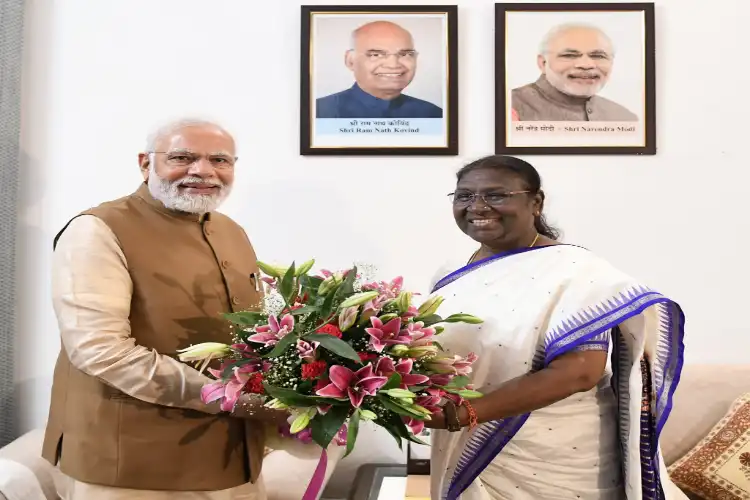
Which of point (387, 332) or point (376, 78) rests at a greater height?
point (376, 78)

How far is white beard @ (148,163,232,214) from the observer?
59.7 inches

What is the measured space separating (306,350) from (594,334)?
624 millimetres

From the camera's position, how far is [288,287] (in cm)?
124

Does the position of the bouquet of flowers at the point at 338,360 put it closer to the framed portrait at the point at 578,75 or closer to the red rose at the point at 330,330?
the red rose at the point at 330,330

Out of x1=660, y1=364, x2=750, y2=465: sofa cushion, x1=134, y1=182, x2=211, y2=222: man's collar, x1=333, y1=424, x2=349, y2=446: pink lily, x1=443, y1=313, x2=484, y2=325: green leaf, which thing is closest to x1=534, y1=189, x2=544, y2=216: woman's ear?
x1=443, y1=313, x2=484, y2=325: green leaf

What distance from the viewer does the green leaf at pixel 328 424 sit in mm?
1135

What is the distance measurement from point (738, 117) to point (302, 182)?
1687mm

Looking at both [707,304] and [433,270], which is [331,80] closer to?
[433,270]

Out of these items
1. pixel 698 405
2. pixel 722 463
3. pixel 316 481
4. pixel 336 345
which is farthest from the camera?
pixel 698 405

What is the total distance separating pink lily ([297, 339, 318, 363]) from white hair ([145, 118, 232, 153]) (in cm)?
67

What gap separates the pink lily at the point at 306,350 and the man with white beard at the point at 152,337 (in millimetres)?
378

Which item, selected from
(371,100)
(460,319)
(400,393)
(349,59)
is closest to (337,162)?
(371,100)

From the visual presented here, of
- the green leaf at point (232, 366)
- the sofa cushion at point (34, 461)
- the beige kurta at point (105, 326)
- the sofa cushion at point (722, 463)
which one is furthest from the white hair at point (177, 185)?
the sofa cushion at point (722, 463)

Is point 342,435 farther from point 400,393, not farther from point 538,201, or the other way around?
point 538,201
